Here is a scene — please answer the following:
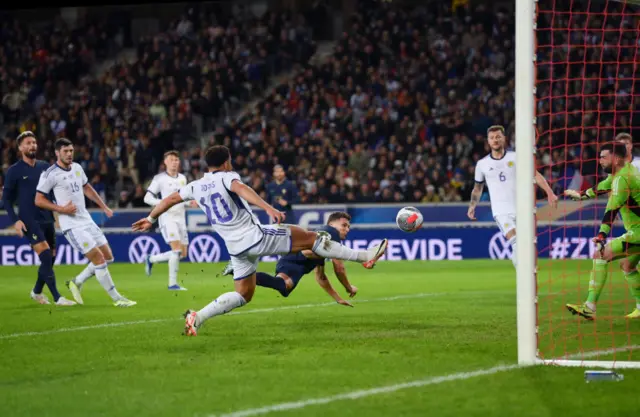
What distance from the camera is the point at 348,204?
956 inches

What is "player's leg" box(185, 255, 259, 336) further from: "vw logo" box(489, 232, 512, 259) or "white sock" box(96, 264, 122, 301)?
"vw logo" box(489, 232, 512, 259)

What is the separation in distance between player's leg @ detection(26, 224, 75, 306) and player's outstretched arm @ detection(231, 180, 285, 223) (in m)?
5.15

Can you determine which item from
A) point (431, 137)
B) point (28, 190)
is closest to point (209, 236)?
point (431, 137)

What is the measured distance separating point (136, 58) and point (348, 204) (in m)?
12.2

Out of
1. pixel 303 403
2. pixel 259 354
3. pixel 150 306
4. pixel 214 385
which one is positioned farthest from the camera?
pixel 150 306

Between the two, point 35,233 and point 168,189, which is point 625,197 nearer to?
point 35,233

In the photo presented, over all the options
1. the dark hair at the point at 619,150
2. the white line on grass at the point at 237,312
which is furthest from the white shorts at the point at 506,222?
the dark hair at the point at 619,150

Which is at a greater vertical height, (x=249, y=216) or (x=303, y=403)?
(x=249, y=216)

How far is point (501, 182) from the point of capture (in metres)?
13.9

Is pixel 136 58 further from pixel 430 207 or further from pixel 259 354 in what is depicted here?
pixel 259 354

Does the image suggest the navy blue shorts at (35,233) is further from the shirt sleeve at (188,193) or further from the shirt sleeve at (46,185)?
the shirt sleeve at (188,193)

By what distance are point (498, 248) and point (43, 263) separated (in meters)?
11.6

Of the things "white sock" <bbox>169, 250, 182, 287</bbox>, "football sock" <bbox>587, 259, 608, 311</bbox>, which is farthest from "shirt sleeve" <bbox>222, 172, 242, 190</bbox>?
"white sock" <bbox>169, 250, 182, 287</bbox>

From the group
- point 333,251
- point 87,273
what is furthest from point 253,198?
point 87,273
